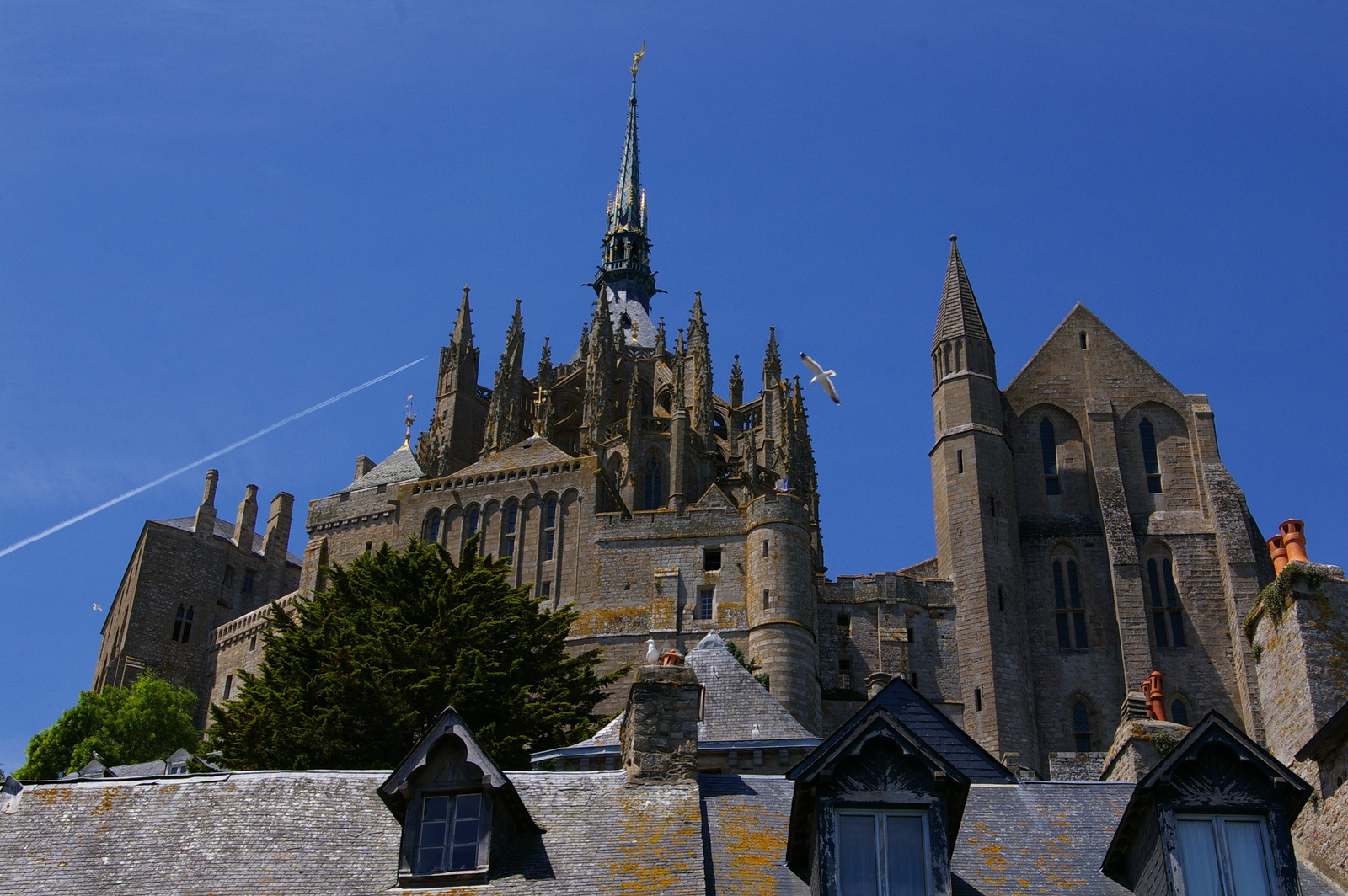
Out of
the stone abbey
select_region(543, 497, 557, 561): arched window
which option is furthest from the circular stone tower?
select_region(543, 497, 557, 561): arched window

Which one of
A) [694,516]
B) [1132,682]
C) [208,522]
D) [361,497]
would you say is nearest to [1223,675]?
[1132,682]

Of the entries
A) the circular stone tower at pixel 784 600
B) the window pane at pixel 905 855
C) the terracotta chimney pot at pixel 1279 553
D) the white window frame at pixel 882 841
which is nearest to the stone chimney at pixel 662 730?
the white window frame at pixel 882 841

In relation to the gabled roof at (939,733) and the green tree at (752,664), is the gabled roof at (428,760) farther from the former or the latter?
the green tree at (752,664)

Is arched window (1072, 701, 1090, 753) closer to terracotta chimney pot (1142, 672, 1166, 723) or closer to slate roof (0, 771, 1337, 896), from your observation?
terracotta chimney pot (1142, 672, 1166, 723)

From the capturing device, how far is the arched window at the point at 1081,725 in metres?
43.0

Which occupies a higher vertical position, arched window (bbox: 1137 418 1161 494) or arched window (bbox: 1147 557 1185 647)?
arched window (bbox: 1137 418 1161 494)

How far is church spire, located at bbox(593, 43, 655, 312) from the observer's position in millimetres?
84125

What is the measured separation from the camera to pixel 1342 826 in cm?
1301

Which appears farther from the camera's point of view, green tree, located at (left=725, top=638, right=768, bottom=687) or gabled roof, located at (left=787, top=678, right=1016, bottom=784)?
green tree, located at (left=725, top=638, right=768, bottom=687)

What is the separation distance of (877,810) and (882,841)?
9.7 inches

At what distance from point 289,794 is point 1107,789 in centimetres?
760

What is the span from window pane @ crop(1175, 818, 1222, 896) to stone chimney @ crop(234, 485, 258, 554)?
180ft

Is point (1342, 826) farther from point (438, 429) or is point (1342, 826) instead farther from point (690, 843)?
point (438, 429)

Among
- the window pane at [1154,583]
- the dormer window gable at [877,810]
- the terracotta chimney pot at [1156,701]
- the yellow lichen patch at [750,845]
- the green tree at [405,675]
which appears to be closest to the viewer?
the dormer window gable at [877,810]
